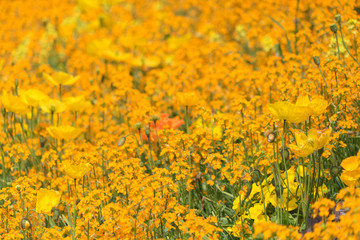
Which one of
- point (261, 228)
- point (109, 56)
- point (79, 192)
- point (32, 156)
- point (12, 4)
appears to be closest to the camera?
point (261, 228)

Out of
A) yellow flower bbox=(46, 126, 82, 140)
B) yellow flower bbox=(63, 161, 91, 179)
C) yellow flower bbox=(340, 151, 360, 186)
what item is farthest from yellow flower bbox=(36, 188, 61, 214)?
yellow flower bbox=(340, 151, 360, 186)

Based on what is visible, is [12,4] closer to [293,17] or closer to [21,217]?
[293,17]

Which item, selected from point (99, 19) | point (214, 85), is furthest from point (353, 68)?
point (99, 19)

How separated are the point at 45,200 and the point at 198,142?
105 cm

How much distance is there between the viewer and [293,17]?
625 centimetres

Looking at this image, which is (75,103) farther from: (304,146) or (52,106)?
(304,146)

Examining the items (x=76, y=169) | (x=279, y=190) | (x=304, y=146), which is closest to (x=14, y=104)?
(x=76, y=169)

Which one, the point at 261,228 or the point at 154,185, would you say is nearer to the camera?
the point at 261,228

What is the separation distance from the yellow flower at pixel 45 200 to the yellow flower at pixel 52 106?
4.00 ft

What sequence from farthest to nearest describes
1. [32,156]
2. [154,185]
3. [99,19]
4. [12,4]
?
Answer: [12,4] → [99,19] → [32,156] → [154,185]

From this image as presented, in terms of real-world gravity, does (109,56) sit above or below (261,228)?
above

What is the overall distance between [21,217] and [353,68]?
2424 millimetres

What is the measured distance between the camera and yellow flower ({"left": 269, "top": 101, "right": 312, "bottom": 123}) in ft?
9.35

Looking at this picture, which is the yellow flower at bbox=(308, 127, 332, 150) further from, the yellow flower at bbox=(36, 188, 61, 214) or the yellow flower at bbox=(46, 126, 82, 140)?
the yellow flower at bbox=(46, 126, 82, 140)
